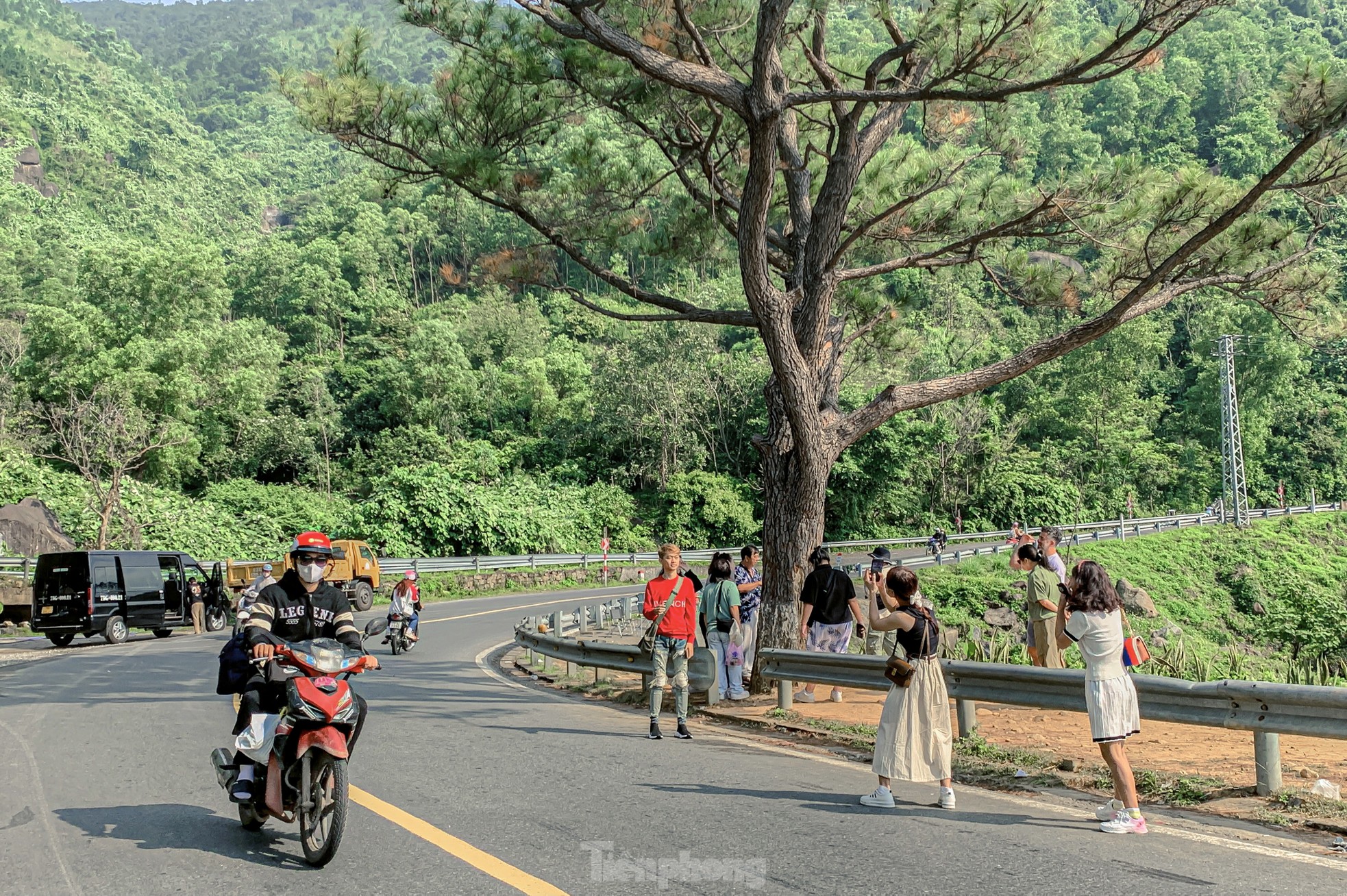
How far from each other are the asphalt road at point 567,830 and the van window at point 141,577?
13.1 metres

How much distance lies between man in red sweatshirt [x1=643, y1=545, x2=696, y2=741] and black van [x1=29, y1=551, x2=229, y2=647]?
15.7m

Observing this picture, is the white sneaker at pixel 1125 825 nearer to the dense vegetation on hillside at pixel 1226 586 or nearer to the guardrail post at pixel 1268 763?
the guardrail post at pixel 1268 763

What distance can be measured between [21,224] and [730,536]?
202 feet

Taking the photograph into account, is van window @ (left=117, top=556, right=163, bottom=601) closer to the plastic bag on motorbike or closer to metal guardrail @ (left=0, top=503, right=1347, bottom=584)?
metal guardrail @ (left=0, top=503, right=1347, bottom=584)

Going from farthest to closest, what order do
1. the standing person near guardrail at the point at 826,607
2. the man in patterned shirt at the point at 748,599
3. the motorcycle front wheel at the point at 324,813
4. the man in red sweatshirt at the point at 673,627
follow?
the man in patterned shirt at the point at 748,599 → the standing person near guardrail at the point at 826,607 → the man in red sweatshirt at the point at 673,627 → the motorcycle front wheel at the point at 324,813

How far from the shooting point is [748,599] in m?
14.6

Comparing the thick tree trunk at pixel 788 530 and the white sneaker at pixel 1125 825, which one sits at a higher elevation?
the thick tree trunk at pixel 788 530

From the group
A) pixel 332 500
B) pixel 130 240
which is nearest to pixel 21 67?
pixel 130 240

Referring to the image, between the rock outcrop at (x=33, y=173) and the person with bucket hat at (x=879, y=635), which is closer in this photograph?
the person with bucket hat at (x=879, y=635)

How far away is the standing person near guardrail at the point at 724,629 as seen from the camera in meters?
11.9

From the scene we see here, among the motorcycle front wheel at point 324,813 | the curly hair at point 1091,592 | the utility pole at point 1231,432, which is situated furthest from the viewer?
the utility pole at point 1231,432

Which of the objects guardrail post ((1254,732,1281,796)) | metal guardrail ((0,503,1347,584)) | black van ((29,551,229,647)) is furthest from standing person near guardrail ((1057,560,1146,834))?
metal guardrail ((0,503,1347,584))

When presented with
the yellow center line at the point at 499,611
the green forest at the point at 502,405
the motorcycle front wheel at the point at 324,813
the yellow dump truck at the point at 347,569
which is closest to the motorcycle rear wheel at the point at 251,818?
the motorcycle front wheel at the point at 324,813

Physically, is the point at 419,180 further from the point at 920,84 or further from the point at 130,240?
the point at 130,240
